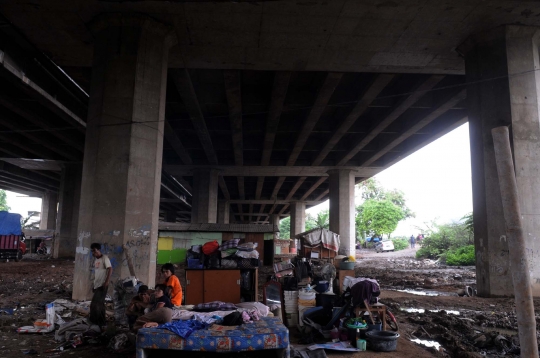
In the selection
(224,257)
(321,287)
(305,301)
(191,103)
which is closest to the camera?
(305,301)

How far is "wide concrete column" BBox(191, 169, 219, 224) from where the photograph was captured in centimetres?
2869

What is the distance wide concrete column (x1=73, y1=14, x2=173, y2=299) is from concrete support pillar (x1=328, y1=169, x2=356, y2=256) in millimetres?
19637

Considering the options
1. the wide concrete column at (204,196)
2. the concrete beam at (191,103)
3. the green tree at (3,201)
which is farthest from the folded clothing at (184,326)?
the green tree at (3,201)

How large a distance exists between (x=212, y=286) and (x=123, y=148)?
193 inches

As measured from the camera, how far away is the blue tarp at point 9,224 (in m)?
25.2

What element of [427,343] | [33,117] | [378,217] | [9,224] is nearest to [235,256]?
[427,343]

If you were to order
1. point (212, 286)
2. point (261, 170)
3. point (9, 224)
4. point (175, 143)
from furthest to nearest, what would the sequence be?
point (261, 170), point (9, 224), point (175, 143), point (212, 286)

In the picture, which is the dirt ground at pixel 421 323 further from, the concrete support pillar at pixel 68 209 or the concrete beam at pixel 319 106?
the concrete support pillar at pixel 68 209

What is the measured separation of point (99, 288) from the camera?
792 cm

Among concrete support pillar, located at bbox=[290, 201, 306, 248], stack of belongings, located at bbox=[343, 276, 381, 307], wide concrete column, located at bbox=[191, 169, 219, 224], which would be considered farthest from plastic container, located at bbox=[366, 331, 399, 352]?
concrete support pillar, located at bbox=[290, 201, 306, 248]

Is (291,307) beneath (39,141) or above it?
beneath

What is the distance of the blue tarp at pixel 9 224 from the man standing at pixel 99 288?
21.9 m

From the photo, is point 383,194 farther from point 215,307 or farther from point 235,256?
point 215,307

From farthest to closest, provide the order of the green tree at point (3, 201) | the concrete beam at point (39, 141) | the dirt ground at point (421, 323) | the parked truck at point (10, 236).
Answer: the green tree at point (3, 201) < the parked truck at point (10, 236) < the concrete beam at point (39, 141) < the dirt ground at point (421, 323)
